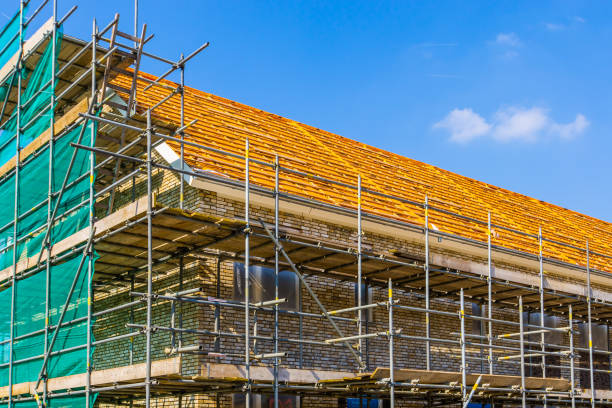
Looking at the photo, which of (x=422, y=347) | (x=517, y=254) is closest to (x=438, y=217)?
(x=517, y=254)

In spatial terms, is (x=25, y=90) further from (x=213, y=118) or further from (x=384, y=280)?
(x=384, y=280)

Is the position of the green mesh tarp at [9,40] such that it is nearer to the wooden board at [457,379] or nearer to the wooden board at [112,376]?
the wooden board at [112,376]

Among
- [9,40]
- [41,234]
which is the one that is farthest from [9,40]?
[41,234]

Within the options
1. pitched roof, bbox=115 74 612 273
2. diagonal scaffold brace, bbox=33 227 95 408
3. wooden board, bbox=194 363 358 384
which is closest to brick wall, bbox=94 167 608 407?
pitched roof, bbox=115 74 612 273

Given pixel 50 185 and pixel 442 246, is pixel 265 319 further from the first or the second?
pixel 442 246

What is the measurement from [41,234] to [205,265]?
121 inches

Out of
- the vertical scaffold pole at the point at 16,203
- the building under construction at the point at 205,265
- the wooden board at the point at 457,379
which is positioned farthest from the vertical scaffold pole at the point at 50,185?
the wooden board at the point at 457,379

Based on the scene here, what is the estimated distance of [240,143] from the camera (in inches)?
623

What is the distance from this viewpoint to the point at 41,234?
47.2 feet

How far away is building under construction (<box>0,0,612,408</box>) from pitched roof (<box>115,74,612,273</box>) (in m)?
0.10

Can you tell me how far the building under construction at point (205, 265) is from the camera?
12367 millimetres

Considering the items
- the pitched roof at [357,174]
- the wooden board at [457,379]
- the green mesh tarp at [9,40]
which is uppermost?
the green mesh tarp at [9,40]

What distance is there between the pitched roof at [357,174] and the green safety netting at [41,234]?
1782 mm

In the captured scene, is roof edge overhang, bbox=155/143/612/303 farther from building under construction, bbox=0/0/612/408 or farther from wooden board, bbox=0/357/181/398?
wooden board, bbox=0/357/181/398
